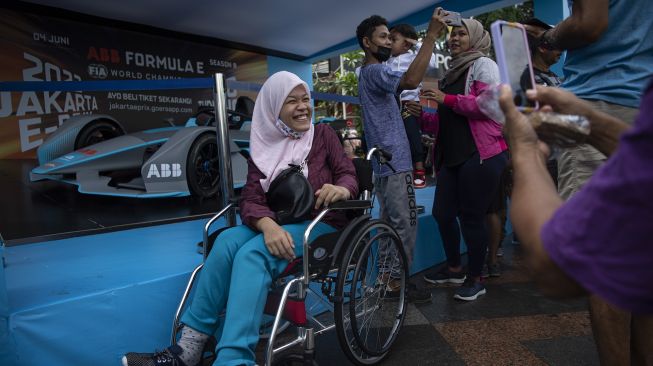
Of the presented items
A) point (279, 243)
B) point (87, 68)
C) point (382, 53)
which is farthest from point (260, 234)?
point (87, 68)

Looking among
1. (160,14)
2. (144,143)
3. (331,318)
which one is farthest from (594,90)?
(160,14)

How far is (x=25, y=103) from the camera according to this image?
6559mm

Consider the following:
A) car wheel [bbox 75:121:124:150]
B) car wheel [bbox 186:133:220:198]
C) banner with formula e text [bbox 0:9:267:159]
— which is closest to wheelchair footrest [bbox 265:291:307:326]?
car wheel [bbox 186:133:220:198]

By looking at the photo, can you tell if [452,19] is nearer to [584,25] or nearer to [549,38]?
[549,38]

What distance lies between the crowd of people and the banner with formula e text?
4.17 metres

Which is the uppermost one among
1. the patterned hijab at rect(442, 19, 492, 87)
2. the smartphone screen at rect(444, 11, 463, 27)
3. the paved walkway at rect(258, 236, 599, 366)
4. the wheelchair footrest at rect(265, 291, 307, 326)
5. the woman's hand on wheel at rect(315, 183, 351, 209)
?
the smartphone screen at rect(444, 11, 463, 27)

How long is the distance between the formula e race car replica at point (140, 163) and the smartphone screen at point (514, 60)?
130 inches

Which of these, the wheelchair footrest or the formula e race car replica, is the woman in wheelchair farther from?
the formula e race car replica

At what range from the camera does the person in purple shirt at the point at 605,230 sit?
50 cm

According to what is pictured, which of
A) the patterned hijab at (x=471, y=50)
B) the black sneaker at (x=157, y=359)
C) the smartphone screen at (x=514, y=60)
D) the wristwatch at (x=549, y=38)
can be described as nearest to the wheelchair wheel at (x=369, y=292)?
the black sneaker at (x=157, y=359)

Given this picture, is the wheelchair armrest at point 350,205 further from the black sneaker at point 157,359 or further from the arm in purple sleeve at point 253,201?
the black sneaker at point 157,359

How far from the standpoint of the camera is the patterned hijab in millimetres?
2430

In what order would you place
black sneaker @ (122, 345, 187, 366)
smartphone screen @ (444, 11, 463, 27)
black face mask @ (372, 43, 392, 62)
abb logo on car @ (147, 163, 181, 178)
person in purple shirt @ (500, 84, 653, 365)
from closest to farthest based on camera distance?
person in purple shirt @ (500, 84, 653, 365), black sneaker @ (122, 345, 187, 366), smartphone screen @ (444, 11, 463, 27), black face mask @ (372, 43, 392, 62), abb logo on car @ (147, 163, 181, 178)

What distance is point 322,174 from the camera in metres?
1.98
